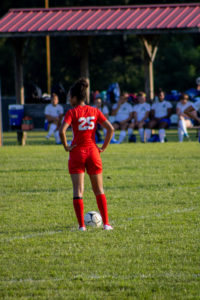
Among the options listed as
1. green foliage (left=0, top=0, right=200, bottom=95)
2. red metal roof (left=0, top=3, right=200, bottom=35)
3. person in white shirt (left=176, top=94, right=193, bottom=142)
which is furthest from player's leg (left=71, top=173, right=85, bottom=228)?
green foliage (left=0, top=0, right=200, bottom=95)

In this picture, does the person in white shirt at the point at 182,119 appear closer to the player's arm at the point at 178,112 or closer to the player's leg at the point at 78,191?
the player's arm at the point at 178,112

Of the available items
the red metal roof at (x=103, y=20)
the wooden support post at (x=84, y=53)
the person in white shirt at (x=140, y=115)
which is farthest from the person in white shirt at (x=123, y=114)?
the wooden support post at (x=84, y=53)

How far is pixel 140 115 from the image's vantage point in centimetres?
2112

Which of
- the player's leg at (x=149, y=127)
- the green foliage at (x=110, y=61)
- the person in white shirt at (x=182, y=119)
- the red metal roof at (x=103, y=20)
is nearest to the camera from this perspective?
the person in white shirt at (x=182, y=119)

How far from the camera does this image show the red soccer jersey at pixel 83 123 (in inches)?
263

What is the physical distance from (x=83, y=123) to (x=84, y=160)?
0.40m

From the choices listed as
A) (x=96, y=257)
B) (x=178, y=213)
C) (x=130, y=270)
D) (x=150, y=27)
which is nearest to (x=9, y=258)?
(x=96, y=257)

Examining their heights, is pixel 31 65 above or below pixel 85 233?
above

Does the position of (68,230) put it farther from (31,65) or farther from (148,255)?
(31,65)

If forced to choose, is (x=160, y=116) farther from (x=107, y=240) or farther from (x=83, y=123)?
(x=107, y=240)

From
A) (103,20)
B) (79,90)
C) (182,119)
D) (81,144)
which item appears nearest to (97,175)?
(81,144)

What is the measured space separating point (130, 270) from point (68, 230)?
186 cm

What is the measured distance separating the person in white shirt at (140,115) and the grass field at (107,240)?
8.73 meters

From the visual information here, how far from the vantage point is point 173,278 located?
4859mm
